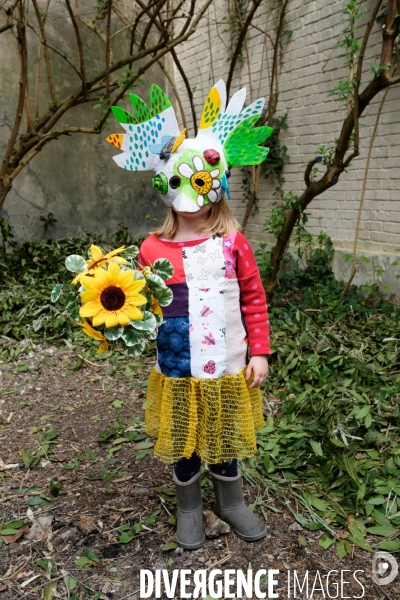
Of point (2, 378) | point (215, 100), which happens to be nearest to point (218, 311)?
point (215, 100)

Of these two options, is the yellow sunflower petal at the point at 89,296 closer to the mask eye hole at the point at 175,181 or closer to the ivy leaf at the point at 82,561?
the mask eye hole at the point at 175,181

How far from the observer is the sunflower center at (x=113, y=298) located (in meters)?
1.50

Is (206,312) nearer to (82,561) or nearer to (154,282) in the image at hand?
(154,282)

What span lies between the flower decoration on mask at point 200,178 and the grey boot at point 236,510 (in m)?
1.04

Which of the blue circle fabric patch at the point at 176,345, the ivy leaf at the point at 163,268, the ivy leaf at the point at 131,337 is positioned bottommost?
the blue circle fabric patch at the point at 176,345

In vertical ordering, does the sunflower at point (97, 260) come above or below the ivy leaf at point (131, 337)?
above

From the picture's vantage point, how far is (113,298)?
1506 mm

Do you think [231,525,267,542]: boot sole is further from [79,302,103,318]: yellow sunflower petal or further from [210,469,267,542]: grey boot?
[79,302,103,318]: yellow sunflower petal

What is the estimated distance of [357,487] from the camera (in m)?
2.13

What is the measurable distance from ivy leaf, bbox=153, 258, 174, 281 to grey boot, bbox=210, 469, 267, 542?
83cm

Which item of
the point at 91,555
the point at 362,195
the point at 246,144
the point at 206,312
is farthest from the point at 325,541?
the point at 362,195

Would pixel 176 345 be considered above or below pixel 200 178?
below

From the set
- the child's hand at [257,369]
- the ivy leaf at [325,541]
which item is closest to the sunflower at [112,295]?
the child's hand at [257,369]

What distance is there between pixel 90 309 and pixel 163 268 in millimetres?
267
